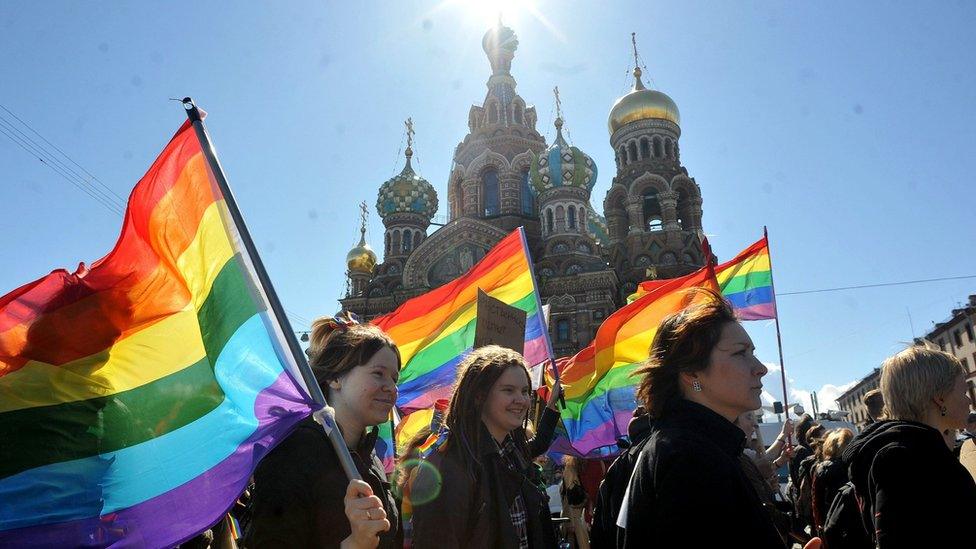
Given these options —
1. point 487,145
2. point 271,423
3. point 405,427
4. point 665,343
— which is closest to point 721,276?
point 405,427

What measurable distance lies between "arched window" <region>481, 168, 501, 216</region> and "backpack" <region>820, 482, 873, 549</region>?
33.4 meters

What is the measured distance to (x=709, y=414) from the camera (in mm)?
2111

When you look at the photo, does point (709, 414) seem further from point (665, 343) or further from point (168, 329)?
point (168, 329)

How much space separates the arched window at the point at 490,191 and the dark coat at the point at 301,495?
34.0 metres

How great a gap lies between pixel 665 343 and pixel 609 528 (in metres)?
0.73

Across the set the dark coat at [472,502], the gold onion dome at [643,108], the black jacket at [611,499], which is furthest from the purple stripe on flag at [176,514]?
the gold onion dome at [643,108]

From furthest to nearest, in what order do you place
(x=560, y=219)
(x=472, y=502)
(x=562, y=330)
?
(x=560, y=219) < (x=562, y=330) < (x=472, y=502)

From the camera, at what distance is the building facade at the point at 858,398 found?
5911 centimetres

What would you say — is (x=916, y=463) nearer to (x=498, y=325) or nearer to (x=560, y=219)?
(x=498, y=325)

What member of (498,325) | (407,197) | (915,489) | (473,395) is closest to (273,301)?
(473,395)

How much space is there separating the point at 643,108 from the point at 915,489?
32.3 meters

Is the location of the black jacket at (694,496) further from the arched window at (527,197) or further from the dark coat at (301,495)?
the arched window at (527,197)

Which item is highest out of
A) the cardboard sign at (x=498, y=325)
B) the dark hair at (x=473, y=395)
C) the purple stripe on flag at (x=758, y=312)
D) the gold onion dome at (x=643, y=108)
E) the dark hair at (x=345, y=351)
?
the gold onion dome at (x=643, y=108)

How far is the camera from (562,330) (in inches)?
1085
